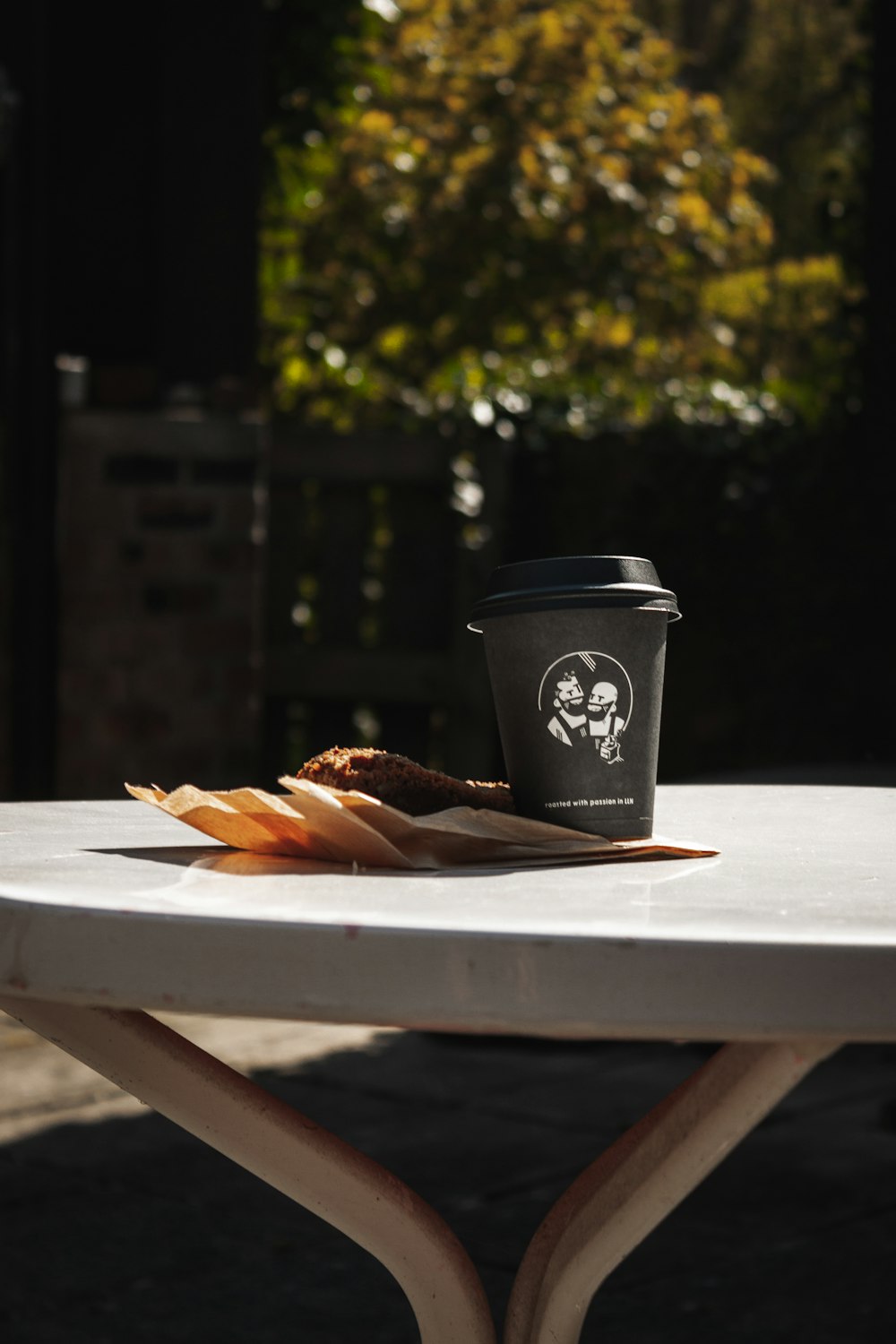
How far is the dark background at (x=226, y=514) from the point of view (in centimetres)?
471

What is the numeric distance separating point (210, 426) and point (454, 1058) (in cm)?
189

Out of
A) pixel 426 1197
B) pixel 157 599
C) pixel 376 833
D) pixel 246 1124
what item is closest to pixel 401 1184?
pixel 246 1124

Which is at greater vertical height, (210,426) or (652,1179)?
(210,426)

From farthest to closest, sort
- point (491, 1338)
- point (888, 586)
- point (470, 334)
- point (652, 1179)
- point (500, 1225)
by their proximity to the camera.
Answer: point (470, 334) < point (888, 586) < point (500, 1225) < point (491, 1338) < point (652, 1179)

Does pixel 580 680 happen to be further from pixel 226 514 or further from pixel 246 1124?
pixel 226 514

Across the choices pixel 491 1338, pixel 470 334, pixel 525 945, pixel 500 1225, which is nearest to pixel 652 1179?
pixel 491 1338

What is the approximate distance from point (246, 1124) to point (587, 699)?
378 mm

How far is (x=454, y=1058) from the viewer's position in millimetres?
3801

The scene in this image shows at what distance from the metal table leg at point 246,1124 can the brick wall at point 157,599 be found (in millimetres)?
3486

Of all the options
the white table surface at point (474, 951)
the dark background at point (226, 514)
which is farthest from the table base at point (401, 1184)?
the dark background at point (226, 514)

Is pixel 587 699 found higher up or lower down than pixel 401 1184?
higher up

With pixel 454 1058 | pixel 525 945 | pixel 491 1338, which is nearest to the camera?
pixel 525 945

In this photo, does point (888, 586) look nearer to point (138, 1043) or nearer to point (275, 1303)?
point (275, 1303)

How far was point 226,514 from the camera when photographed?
15.5 ft
